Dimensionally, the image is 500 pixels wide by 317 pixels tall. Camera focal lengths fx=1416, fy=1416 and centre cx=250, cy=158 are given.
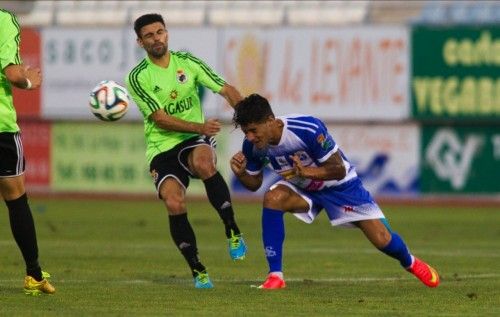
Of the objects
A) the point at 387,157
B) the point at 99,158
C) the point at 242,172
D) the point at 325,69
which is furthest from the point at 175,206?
the point at 99,158

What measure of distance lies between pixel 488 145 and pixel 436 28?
8.58ft

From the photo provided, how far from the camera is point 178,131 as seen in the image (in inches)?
477

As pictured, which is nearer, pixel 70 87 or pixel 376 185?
Result: pixel 376 185

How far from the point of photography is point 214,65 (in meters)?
30.3

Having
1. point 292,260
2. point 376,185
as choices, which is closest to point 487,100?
point 376,185

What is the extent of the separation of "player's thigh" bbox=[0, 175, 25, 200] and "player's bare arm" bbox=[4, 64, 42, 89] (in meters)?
0.78

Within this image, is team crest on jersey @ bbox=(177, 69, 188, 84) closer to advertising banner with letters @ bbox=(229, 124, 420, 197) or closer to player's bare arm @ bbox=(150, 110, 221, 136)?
player's bare arm @ bbox=(150, 110, 221, 136)

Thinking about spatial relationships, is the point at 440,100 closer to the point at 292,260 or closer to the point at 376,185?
the point at 376,185

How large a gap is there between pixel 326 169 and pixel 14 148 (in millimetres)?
2444

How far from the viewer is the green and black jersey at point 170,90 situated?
40.4 ft

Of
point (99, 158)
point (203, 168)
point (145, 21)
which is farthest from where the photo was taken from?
point (99, 158)

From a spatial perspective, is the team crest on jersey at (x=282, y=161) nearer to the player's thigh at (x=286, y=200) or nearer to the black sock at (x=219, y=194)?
the player's thigh at (x=286, y=200)

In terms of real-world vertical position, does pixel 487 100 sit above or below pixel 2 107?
below

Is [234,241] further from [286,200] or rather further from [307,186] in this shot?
[307,186]
